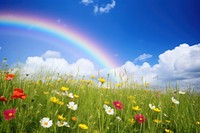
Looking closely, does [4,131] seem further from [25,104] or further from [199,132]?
[199,132]

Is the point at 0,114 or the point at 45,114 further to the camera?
the point at 45,114

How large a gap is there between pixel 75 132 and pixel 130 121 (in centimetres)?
79

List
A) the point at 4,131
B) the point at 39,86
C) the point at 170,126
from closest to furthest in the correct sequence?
the point at 4,131 < the point at 170,126 < the point at 39,86

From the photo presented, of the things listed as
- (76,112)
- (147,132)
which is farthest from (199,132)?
(76,112)

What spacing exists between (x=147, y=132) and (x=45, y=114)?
1.14 m

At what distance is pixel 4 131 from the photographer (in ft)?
6.28

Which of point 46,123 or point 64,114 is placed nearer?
point 46,123

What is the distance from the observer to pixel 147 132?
2496 mm

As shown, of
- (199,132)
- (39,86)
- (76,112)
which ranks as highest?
(39,86)

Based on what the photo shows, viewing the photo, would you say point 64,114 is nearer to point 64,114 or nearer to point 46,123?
point 64,114

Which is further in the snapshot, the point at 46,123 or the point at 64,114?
the point at 64,114

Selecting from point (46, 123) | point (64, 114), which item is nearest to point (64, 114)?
point (64, 114)

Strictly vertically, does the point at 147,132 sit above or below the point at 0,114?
below

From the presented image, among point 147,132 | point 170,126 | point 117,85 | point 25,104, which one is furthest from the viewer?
point 117,85
